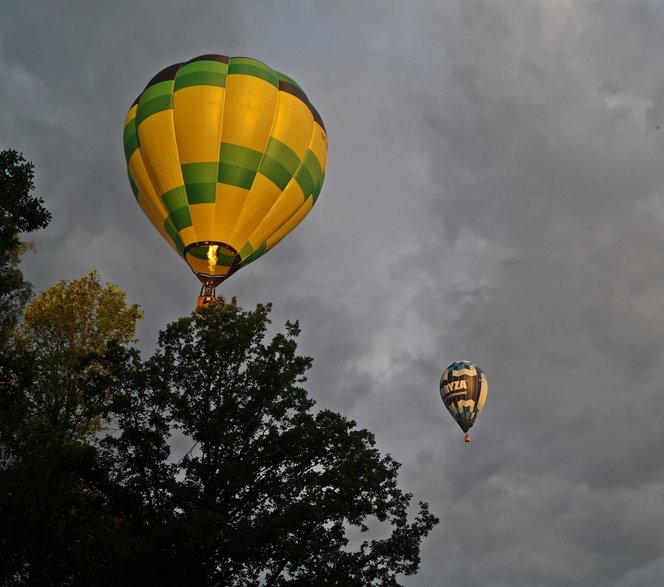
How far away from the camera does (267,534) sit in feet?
45.8

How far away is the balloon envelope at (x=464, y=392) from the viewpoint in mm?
53438

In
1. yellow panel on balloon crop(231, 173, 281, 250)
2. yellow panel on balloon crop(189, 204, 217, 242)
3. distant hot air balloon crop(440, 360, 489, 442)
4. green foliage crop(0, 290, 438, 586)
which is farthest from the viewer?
distant hot air balloon crop(440, 360, 489, 442)

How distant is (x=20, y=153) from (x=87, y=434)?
826cm

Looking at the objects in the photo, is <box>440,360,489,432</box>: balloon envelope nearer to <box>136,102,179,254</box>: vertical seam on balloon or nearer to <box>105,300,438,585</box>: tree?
<box>136,102,179,254</box>: vertical seam on balloon

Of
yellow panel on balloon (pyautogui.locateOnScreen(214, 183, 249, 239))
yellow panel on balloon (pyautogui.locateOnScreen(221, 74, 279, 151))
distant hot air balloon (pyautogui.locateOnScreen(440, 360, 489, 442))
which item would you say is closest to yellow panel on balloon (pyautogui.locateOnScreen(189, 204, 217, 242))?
yellow panel on balloon (pyautogui.locateOnScreen(214, 183, 249, 239))

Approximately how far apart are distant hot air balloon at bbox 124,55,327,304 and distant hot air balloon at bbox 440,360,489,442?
28809 mm

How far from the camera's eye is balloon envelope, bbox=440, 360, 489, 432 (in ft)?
175

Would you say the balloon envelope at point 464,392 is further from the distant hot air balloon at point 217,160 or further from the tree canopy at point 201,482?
the tree canopy at point 201,482

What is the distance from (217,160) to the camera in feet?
91.8

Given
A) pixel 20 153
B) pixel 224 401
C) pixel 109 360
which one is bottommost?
pixel 224 401

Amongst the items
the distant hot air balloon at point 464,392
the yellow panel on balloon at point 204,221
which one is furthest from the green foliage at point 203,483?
the distant hot air balloon at point 464,392

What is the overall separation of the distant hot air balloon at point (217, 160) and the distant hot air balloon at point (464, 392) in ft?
94.5

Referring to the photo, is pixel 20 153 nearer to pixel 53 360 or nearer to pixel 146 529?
pixel 53 360

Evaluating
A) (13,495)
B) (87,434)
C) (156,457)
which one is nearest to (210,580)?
(156,457)
